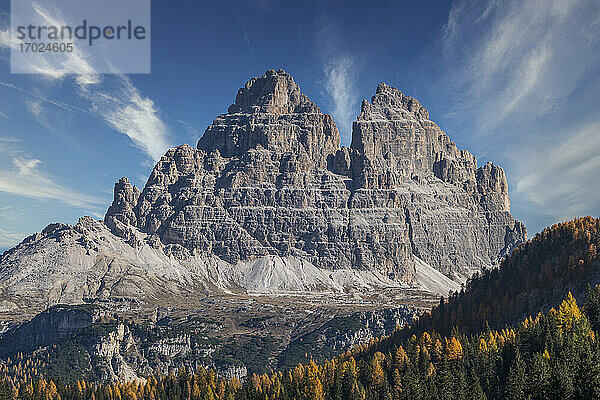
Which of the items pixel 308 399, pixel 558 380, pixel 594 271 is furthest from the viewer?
pixel 594 271

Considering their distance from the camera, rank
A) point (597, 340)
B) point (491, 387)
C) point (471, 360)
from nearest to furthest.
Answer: point (597, 340)
point (491, 387)
point (471, 360)

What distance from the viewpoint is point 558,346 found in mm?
139375

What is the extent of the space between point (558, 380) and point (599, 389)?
39.9 feet

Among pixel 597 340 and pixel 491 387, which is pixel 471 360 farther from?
pixel 597 340

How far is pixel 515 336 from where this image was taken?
164m

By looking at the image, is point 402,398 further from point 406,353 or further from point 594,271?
point 594,271

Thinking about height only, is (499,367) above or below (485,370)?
above

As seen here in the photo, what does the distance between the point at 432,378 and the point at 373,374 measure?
1210 inches

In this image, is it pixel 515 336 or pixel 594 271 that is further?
pixel 594 271

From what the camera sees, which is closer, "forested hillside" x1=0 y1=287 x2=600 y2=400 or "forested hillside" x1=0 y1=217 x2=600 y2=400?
"forested hillside" x1=0 y1=287 x2=600 y2=400

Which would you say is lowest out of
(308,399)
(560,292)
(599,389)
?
(308,399)

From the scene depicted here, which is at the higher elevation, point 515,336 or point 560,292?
point 560,292

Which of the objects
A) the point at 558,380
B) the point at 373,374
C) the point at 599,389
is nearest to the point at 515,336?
the point at 373,374

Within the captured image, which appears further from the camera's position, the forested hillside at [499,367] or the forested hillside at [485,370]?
the forested hillside at [499,367]
